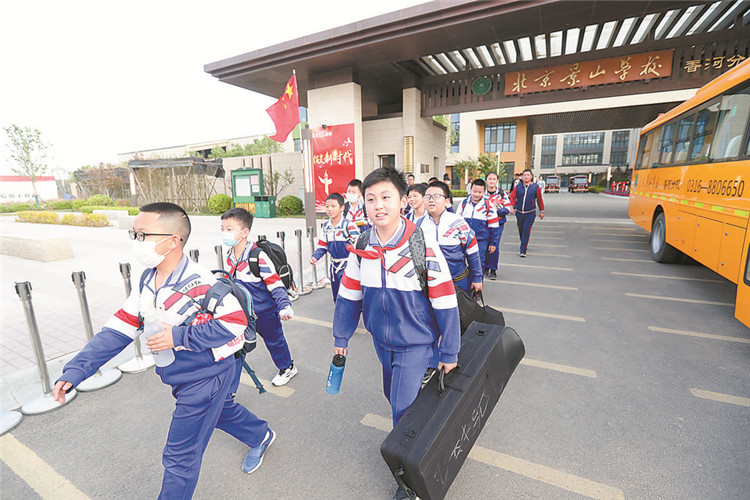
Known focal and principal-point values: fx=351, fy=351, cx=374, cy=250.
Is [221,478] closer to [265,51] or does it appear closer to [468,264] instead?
[468,264]

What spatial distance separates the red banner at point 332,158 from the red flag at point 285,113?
6.58 meters

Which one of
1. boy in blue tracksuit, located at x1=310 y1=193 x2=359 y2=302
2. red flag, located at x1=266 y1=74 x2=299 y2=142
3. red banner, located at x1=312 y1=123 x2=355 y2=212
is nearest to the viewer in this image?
boy in blue tracksuit, located at x1=310 y1=193 x2=359 y2=302

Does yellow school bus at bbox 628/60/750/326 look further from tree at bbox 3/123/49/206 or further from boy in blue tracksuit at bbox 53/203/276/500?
tree at bbox 3/123/49/206

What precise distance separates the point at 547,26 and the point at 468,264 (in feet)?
39.9

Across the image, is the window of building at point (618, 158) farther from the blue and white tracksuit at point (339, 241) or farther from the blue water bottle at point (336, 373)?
the blue water bottle at point (336, 373)

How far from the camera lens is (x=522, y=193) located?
28.9 ft

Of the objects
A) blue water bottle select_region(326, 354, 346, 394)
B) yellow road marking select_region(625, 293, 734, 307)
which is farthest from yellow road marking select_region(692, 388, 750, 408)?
blue water bottle select_region(326, 354, 346, 394)

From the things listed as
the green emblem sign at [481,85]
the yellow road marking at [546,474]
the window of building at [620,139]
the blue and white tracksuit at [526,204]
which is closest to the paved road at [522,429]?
the yellow road marking at [546,474]

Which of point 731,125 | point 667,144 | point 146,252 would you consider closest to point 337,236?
point 146,252

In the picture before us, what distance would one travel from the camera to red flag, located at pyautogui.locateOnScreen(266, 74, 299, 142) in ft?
33.3

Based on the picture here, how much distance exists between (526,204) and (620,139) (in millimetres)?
76298

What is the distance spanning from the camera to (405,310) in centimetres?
209

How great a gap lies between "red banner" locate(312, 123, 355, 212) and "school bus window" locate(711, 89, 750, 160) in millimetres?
13191

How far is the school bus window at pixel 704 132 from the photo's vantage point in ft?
19.4
